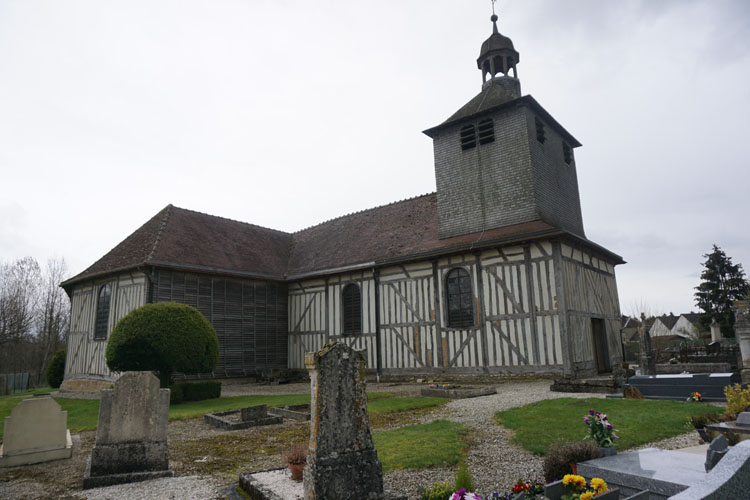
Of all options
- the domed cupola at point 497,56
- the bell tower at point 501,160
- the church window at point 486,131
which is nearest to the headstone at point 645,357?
the bell tower at point 501,160

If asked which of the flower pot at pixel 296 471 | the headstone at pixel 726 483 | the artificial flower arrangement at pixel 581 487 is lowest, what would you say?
the flower pot at pixel 296 471

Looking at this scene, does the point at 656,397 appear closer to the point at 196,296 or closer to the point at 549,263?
the point at 549,263

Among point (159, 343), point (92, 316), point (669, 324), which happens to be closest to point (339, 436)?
point (159, 343)

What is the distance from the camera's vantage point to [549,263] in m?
14.5

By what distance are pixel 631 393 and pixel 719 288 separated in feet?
93.9

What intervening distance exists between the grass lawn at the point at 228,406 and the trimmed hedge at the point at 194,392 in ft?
0.74

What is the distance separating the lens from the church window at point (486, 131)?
58.9 ft

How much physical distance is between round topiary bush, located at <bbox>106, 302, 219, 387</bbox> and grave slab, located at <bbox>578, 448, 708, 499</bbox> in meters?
11.7

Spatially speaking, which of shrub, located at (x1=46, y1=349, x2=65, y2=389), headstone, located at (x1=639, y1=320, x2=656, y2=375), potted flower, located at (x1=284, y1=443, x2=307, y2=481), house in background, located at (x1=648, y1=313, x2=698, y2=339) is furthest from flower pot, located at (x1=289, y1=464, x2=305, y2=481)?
house in background, located at (x1=648, y1=313, x2=698, y2=339)

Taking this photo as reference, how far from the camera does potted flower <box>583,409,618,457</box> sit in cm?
403

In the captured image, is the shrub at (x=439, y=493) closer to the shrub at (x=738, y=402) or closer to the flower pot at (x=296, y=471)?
the flower pot at (x=296, y=471)

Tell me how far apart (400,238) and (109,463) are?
14521mm

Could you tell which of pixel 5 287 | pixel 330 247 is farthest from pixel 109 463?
pixel 5 287

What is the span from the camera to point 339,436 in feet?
12.3
